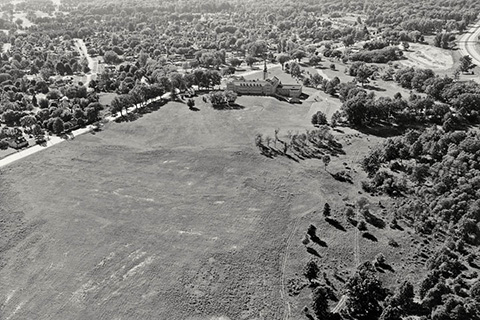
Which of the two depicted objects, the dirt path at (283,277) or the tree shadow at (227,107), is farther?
the tree shadow at (227,107)

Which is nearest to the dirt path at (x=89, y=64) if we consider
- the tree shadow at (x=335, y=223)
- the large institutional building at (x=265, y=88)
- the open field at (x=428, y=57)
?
the large institutional building at (x=265, y=88)

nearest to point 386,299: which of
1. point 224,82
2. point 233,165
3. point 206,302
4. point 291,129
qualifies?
point 206,302

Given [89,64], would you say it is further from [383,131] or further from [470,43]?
[470,43]

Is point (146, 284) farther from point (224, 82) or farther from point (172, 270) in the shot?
point (224, 82)

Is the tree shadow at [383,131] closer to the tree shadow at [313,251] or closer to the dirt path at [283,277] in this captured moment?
the dirt path at [283,277]

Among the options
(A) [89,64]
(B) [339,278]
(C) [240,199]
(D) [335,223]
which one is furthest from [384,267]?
(A) [89,64]

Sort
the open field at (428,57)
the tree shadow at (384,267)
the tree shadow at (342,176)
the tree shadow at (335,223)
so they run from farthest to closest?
1. the open field at (428,57)
2. the tree shadow at (342,176)
3. the tree shadow at (335,223)
4. the tree shadow at (384,267)
